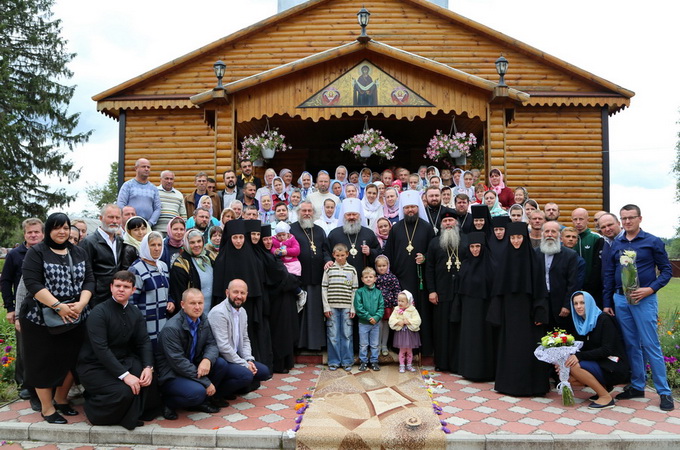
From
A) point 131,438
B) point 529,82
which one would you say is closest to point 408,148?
point 529,82

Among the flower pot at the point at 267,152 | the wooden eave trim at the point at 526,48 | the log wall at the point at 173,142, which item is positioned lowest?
the flower pot at the point at 267,152

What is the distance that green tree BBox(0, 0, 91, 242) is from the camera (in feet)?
77.8

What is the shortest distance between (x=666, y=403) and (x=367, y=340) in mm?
3599

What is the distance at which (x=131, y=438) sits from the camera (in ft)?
16.8

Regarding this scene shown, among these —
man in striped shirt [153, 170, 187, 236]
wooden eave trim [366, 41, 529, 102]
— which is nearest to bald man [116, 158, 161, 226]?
man in striped shirt [153, 170, 187, 236]

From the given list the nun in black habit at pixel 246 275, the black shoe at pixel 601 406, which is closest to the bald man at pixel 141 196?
the nun in black habit at pixel 246 275

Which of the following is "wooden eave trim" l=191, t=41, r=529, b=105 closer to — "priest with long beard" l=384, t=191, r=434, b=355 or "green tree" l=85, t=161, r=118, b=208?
"priest with long beard" l=384, t=191, r=434, b=355

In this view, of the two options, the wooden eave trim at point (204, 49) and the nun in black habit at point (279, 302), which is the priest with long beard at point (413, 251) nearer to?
the nun in black habit at point (279, 302)

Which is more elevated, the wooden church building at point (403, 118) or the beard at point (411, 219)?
the wooden church building at point (403, 118)

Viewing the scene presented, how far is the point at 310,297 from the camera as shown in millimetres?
7789

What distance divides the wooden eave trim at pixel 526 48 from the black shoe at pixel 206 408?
42.1ft

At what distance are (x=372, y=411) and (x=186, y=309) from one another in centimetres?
226

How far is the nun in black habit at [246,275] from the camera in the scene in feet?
22.1

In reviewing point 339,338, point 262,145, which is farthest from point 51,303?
point 262,145
